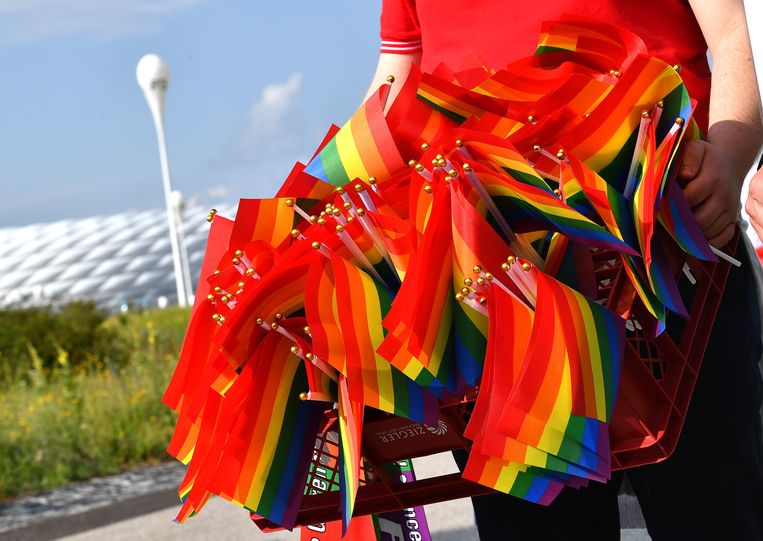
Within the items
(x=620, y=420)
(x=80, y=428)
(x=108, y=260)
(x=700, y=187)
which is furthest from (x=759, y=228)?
(x=108, y=260)

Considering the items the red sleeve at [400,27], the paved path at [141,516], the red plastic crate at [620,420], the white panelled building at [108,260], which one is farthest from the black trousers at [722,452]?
the white panelled building at [108,260]

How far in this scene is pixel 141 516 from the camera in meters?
5.64

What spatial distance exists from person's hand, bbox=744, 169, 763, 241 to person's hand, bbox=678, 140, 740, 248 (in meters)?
0.12

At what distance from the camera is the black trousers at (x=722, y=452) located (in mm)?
1606

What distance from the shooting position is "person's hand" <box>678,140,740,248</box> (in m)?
1.34

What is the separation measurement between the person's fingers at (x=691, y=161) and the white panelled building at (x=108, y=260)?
52.7 meters

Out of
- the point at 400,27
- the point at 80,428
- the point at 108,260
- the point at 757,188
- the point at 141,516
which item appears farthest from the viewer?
the point at 108,260

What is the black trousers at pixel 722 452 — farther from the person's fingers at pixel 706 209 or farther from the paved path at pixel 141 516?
the paved path at pixel 141 516

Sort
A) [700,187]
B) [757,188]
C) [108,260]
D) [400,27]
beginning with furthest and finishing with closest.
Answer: [108,260] < [400,27] < [700,187] < [757,188]

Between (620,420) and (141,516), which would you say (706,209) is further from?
(141,516)

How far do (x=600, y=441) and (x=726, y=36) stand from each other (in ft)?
2.51

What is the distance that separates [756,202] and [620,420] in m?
0.31

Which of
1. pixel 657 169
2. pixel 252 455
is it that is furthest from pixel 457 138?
pixel 252 455

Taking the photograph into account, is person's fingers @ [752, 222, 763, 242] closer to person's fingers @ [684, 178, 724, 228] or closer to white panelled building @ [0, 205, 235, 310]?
person's fingers @ [684, 178, 724, 228]
